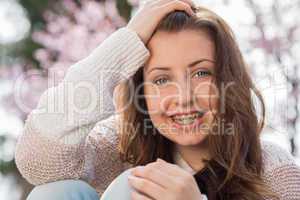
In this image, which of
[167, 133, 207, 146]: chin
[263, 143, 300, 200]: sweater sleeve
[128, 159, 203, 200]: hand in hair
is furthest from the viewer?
[167, 133, 207, 146]: chin

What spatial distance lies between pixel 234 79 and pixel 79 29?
3018mm

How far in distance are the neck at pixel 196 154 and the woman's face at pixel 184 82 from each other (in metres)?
0.05

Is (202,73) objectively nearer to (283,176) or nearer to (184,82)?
(184,82)

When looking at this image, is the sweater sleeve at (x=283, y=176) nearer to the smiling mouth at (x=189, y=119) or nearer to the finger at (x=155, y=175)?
the smiling mouth at (x=189, y=119)

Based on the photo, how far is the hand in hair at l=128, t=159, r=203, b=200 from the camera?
1.39 metres

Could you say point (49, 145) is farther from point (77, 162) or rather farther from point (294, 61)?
point (294, 61)

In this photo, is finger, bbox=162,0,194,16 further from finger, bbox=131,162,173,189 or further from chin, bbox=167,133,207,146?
finger, bbox=131,162,173,189

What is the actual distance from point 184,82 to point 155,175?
343mm

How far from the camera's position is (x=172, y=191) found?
1.39 metres

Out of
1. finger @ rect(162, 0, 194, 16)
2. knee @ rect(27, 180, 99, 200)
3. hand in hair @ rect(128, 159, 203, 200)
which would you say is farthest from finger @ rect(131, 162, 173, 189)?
finger @ rect(162, 0, 194, 16)

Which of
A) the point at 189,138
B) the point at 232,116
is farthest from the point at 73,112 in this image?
the point at 232,116

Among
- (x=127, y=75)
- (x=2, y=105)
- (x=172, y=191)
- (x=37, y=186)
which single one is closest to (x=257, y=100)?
(x=127, y=75)

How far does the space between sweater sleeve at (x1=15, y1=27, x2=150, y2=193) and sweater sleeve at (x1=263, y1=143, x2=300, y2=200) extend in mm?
455

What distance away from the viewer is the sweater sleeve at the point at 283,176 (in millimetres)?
1587
